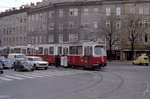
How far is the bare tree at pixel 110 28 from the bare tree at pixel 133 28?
2.20 meters

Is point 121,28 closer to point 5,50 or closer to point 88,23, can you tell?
point 88,23

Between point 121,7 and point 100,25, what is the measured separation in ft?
20.0

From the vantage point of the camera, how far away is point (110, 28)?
2085 inches

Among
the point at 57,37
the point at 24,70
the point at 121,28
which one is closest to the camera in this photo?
the point at 24,70

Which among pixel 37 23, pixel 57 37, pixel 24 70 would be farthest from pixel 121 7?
pixel 24 70

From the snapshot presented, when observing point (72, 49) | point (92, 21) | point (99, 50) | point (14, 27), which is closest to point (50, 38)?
point (92, 21)

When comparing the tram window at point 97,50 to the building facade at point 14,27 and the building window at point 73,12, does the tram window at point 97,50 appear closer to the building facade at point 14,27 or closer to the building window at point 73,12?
the building window at point 73,12

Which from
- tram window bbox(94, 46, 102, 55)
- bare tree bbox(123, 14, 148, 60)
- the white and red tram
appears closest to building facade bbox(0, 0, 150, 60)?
bare tree bbox(123, 14, 148, 60)

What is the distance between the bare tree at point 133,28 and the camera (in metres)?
51.1

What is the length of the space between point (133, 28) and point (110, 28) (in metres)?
4.84

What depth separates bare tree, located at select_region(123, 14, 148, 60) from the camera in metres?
51.1

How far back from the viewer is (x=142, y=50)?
52938mm

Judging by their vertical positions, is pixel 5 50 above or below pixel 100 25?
below

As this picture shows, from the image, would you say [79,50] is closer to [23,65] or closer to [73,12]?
[23,65]
